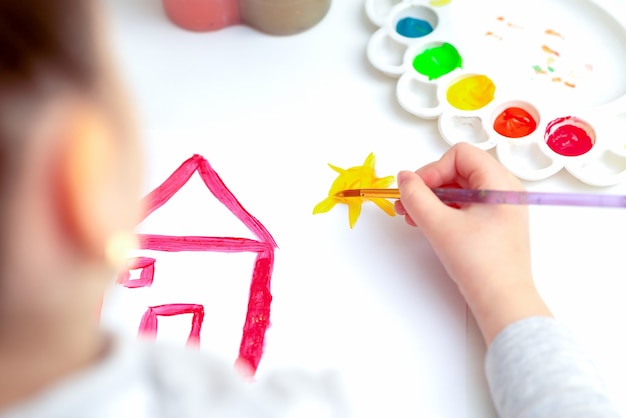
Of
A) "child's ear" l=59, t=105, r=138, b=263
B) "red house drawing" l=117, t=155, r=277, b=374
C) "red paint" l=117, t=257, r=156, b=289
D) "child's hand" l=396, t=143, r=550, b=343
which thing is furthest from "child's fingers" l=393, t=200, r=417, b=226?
"child's ear" l=59, t=105, r=138, b=263

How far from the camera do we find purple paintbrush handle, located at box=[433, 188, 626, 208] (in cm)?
58

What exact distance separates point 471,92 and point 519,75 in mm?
60

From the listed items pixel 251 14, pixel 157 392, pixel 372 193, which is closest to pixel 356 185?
pixel 372 193

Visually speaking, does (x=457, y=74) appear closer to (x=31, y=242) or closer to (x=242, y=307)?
(x=242, y=307)

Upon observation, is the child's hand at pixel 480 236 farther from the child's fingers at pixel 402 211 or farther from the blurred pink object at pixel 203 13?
the blurred pink object at pixel 203 13

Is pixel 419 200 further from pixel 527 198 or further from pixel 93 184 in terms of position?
pixel 93 184

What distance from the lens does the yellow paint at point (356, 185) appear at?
2.16 feet

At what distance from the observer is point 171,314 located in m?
0.60

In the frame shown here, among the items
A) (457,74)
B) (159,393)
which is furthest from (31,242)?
(457,74)

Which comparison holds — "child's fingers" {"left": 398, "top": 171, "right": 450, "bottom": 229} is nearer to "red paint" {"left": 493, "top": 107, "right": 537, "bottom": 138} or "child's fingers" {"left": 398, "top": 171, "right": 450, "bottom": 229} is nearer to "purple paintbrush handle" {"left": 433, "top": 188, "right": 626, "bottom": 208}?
"purple paintbrush handle" {"left": 433, "top": 188, "right": 626, "bottom": 208}

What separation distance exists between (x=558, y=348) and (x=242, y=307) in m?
0.25

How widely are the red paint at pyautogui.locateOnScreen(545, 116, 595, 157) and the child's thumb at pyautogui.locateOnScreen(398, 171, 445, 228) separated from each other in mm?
153

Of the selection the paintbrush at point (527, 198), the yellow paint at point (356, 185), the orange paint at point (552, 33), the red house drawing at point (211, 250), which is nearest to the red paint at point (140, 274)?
the red house drawing at point (211, 250)

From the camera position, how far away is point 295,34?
2.59ft
